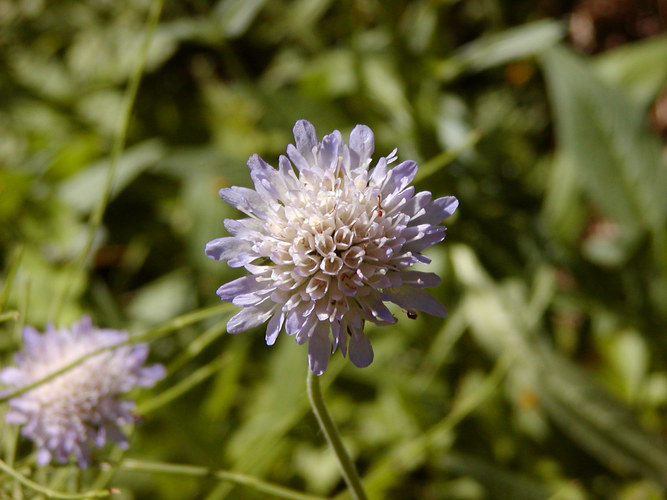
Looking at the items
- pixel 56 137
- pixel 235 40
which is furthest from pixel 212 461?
pixel 235 40

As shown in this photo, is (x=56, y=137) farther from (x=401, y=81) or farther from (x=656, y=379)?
(x=656, y=379)

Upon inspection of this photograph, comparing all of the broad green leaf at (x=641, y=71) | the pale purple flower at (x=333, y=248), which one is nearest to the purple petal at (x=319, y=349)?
the pale purple flower at (x=333, y=248)

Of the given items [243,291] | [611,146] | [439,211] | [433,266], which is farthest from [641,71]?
[243,291]

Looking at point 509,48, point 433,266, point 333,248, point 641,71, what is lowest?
point 333,248

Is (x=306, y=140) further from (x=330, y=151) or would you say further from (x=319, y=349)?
(x=319, y=349)

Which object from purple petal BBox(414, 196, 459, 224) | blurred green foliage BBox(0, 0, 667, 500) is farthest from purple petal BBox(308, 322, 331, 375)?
blurred green foliage BBox(0, 0, 667, 500)

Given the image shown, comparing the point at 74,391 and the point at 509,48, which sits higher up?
the point at 509,48
